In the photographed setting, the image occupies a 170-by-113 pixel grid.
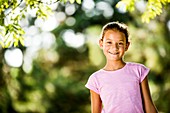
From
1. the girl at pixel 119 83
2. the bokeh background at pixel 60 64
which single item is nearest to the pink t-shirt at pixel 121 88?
the girl at pixel 119 83

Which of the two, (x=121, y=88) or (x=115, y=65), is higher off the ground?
(x=115, y=65)

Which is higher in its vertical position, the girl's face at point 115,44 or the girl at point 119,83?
the girl's face at point 115,44

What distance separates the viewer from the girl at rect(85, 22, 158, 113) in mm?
2539

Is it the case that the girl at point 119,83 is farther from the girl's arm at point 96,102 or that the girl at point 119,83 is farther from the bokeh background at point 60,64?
the bokeh background at point 60,64

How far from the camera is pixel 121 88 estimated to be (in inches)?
101

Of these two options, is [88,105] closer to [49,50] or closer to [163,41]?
[49,50]

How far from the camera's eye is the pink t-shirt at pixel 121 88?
8.29 feet

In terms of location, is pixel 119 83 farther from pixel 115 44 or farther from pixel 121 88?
pixel 115 44

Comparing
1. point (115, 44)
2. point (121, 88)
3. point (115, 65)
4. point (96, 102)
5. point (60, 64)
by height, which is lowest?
point (60, 64)

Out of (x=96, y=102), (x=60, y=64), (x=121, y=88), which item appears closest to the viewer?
(x=121, y=88)

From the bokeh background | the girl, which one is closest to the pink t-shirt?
the girl

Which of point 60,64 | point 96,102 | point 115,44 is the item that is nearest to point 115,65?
point 115,44

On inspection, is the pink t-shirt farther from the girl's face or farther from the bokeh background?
the bokeh background

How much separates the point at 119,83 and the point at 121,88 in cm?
3
